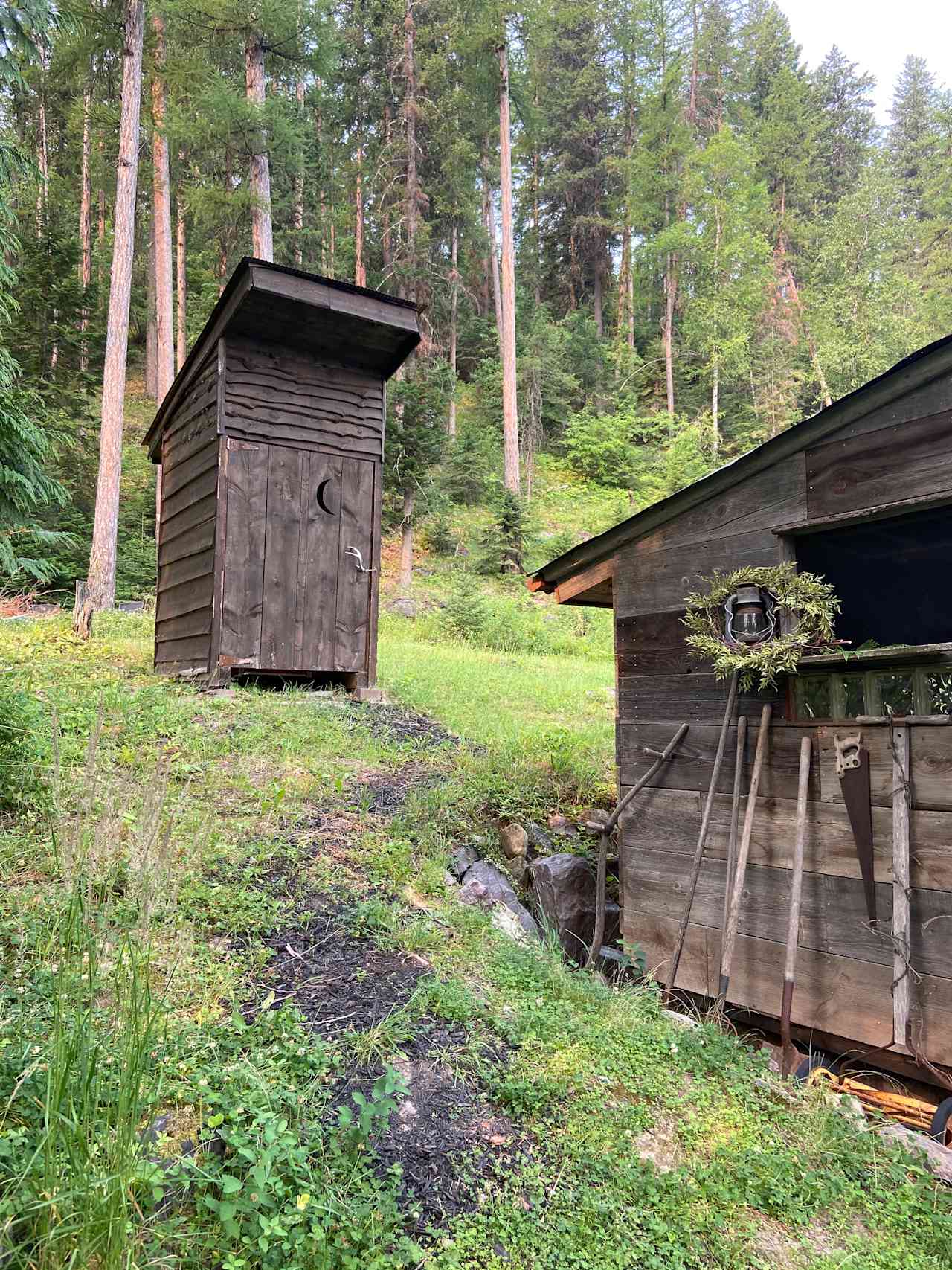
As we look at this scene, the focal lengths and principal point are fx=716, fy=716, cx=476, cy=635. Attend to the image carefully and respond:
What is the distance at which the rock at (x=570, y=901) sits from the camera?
530cm

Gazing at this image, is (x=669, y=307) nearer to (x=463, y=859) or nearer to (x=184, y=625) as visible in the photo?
(x=184, y=625)

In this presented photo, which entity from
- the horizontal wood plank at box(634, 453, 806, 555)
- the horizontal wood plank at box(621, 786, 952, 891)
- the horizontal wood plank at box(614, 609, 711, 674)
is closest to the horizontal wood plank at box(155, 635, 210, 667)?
the horizontal wood plank at box(614, 609, 711, 674)

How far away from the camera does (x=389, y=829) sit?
481 cm

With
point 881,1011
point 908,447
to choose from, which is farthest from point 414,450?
point 881,1011

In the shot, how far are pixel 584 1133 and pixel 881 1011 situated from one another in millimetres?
1949

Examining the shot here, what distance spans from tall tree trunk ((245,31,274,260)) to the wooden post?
13.2m

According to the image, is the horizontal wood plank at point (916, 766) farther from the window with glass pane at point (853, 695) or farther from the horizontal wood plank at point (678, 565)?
the horizontal wood plank at point (678, 565)

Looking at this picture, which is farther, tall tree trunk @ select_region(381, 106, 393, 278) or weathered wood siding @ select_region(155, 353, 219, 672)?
tall tree trunk @ select_region(381, 106, 393, 278)

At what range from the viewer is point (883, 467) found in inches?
156

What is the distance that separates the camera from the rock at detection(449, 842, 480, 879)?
4.91 metres

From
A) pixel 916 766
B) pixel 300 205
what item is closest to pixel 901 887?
pixel 916 766

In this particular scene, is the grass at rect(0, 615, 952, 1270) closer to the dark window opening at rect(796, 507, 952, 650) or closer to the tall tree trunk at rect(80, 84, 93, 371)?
the dark window opening at rect(796, 507, 952, 650)

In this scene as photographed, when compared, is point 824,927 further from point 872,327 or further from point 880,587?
point 872,327

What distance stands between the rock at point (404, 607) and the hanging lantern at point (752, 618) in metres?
11.8
